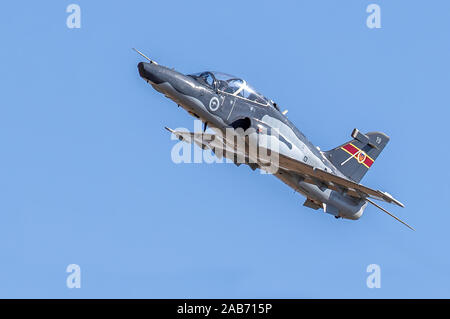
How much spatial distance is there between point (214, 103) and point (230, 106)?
0.58 m

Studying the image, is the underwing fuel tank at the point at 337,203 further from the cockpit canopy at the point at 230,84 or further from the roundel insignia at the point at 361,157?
the cockpit canopy at the point at 230,84

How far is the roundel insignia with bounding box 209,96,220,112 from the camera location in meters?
27.1

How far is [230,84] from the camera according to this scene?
27.6 metres

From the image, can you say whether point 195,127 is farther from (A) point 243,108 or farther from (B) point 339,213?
(B) point 339,213

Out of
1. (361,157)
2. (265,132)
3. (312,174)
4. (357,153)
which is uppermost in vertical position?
(357,153)

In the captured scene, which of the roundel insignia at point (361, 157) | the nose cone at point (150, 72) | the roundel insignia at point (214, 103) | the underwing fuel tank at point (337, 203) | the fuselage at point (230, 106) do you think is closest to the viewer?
the nose cone at point (150, 72)

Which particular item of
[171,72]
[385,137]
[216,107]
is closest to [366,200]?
[385,137]

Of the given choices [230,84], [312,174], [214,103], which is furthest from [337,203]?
[214,103]

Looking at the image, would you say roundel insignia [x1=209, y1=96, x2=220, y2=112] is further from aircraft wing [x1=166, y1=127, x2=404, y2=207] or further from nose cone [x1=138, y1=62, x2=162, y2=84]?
nose cone [x1=138, y1=62, x2=162, y2=84]

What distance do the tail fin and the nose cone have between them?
7.95m

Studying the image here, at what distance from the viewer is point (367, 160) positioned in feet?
106

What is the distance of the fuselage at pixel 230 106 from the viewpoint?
26.5 meters

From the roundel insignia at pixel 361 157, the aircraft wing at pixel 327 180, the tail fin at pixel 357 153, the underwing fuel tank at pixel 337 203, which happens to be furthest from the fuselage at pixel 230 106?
the roundel insignia at pixel 361 157

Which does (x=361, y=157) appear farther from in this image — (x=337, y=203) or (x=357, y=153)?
(x=337, y=203)
